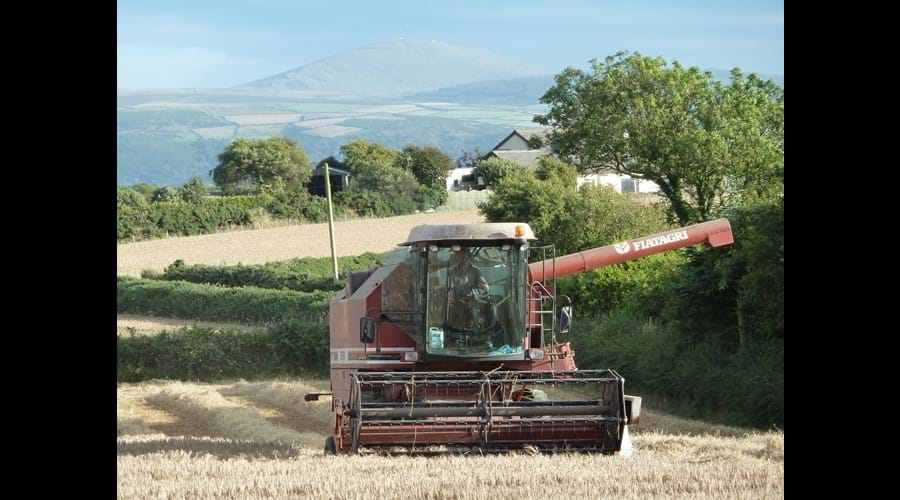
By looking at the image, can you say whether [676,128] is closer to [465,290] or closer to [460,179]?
[465,290]

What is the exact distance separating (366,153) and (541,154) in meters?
19.4

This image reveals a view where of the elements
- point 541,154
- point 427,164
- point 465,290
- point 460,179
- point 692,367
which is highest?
point 541,154

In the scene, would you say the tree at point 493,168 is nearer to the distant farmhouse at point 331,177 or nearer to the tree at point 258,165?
the distant farmhouse at point 331,177

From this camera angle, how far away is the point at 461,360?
11500mm

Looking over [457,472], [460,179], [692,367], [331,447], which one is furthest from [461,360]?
[460,179]

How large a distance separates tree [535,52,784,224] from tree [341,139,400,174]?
122ft

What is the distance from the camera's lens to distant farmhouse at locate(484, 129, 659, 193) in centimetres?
4262

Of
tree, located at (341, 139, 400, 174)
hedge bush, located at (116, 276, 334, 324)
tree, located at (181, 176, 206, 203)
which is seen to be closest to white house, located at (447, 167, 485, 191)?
tree, located at (341, 139, 400, 174)
